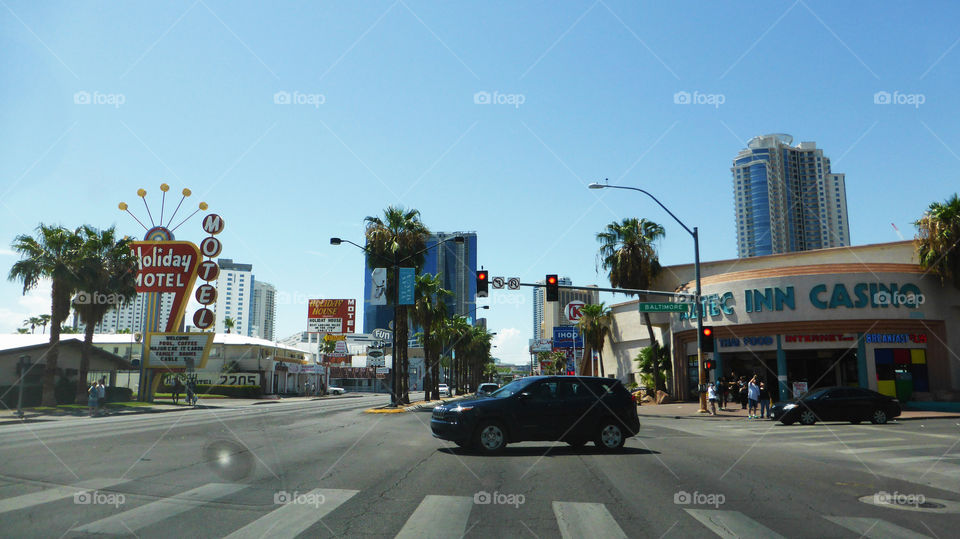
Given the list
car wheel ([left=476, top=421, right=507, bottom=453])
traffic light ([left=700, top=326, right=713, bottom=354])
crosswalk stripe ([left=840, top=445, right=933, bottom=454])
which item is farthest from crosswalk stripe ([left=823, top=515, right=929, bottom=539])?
traffic light ([left=700, top=326, right=713, bottom=354])

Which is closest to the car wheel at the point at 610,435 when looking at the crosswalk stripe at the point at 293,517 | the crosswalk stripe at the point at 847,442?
the crosswalk stripe at the point at 847,442

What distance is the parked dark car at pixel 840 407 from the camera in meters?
23.0

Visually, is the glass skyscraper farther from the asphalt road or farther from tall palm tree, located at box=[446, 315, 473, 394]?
the asphalt road

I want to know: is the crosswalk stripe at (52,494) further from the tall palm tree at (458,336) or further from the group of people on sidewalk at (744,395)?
the tall palm tree at (458,336)

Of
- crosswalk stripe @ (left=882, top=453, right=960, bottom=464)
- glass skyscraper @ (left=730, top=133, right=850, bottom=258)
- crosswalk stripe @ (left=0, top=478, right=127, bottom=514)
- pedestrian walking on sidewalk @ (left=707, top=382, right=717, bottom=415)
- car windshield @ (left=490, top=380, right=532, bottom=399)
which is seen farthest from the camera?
glass skyscraper @ (left=730, top=133, right=850, bottom=258)

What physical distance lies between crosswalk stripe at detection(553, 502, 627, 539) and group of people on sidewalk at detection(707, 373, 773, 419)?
70.5ft

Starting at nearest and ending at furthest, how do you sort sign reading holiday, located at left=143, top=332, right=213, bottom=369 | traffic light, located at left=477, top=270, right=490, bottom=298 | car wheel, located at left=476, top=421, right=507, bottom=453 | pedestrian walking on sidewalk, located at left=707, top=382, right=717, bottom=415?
car wheel, located at left=476, top=421, right=507, bottom=453 → traffic light, located at left=477, top=270, right=490, bottom=298 → pedestrian walking on sidewalk, located at left=707, top=382, right=717, bottom=415 → sign reading holiday, located at left=143, top=332, right=213, bottom=369

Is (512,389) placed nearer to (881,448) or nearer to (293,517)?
(293,517)

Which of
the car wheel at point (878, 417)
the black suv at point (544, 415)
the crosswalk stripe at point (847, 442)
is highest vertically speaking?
the black suv at point (544, 415)

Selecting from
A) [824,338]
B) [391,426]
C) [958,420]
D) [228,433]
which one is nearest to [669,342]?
[824,338]

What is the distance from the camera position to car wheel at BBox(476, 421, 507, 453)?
43.3 feet

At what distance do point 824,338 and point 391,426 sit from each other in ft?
83.9

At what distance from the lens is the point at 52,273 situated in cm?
3775

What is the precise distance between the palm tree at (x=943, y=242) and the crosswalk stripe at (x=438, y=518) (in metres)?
34.1
